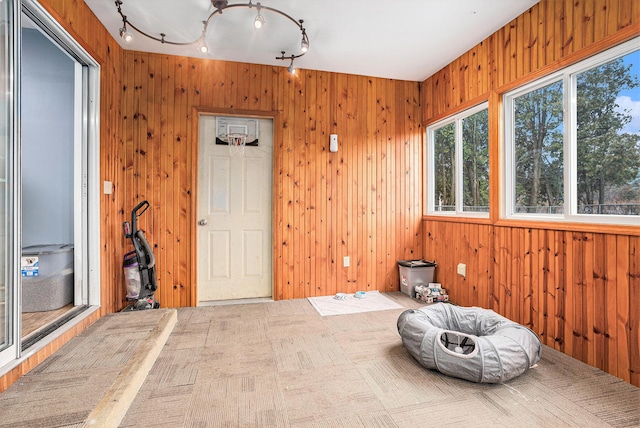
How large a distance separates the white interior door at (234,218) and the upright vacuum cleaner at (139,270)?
0.56 metres

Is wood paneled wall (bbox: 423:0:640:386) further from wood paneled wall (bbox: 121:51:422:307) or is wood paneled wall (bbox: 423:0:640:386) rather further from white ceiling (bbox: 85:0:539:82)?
wood paneled wall (bbox: 121:51:422:307)

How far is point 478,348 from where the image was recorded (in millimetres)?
1939

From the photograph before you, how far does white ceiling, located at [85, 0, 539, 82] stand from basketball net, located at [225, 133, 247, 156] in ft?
2.80

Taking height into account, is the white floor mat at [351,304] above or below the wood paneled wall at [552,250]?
below

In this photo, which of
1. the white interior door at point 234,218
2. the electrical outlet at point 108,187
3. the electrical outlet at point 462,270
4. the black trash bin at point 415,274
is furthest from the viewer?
the black trash bin at point 415,274

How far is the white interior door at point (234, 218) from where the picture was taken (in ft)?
11.8

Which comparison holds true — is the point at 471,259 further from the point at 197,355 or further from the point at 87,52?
the point at 87,52

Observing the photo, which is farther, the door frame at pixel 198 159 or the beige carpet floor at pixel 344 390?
the door frame at pixel 198 159

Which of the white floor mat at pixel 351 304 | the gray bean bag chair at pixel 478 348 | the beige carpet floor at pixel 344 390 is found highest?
the gray bean bag chair at pixel 478 348

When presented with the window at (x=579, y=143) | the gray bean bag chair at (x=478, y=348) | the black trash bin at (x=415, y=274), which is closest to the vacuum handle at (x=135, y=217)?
the gray bean bag chair at (x=478, y=348)

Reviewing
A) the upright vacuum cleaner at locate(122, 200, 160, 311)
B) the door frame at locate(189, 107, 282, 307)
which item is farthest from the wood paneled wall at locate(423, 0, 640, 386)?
the upright vacuum cleaner at locate(122, 200, 160, 311)

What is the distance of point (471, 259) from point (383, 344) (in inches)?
58.4

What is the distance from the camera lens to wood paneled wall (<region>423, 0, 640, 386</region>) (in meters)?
1.99

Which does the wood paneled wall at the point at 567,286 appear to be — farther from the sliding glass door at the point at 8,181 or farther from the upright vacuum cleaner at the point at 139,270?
the sliding glass door at the point at 8,181
